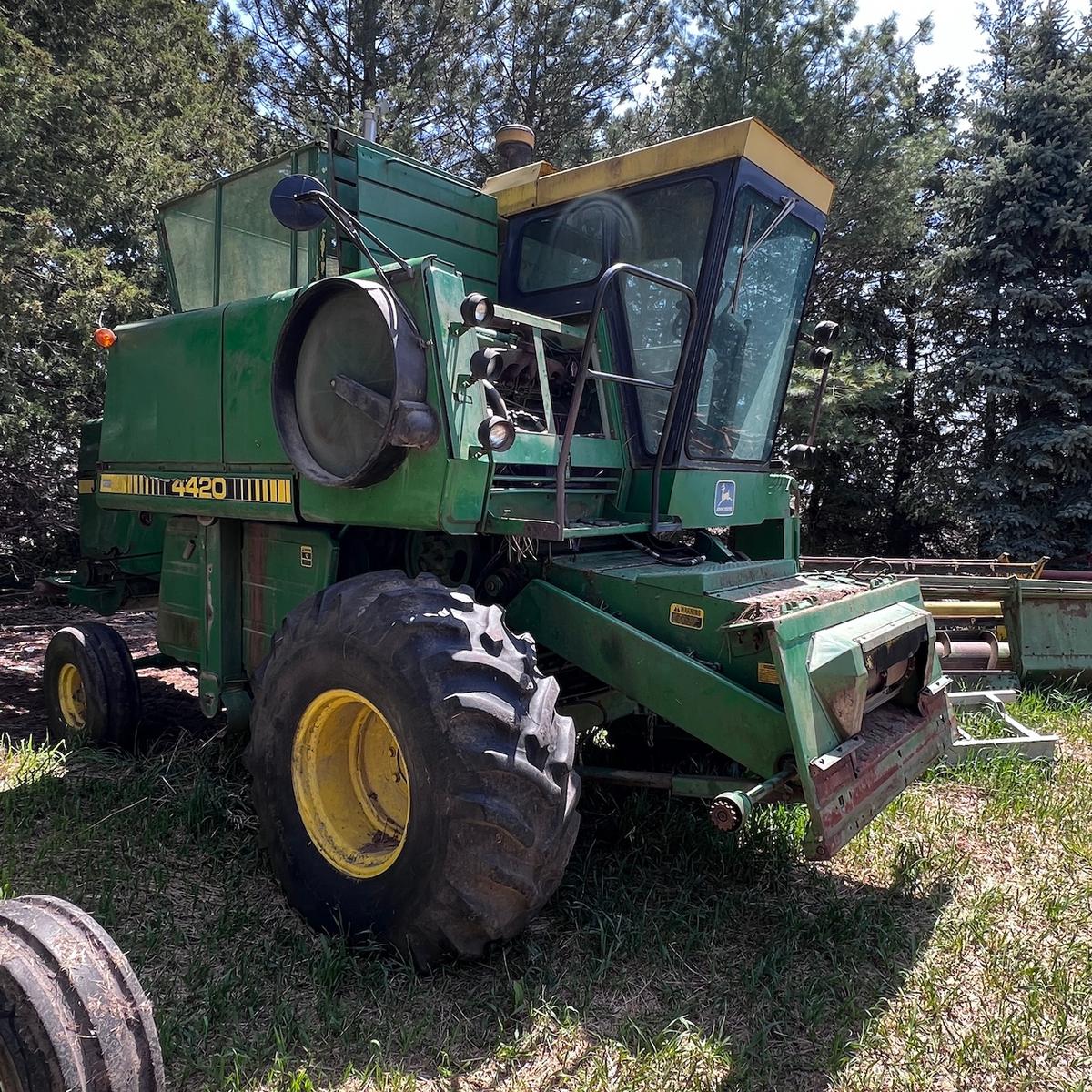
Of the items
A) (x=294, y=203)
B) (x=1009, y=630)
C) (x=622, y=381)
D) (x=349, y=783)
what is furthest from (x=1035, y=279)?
(x=349, y=783)

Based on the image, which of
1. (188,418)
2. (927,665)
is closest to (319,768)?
(188,418)

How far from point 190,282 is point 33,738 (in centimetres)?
273

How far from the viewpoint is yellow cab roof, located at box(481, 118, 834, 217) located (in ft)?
12.1

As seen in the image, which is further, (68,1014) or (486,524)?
(486,524)

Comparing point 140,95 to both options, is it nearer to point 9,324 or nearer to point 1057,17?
point 9,324

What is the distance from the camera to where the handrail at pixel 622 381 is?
298 cm

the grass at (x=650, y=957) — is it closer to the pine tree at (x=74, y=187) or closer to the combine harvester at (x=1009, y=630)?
the combine harvester at (x=1009, y=630)

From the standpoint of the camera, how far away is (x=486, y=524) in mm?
3234

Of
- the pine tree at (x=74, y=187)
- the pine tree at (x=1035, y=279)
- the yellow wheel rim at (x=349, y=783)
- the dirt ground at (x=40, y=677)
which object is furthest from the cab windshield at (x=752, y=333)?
the pine tree at (x=1035, y=279)

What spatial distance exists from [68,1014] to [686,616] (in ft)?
7.07

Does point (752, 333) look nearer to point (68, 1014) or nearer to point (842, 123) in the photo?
point (68, 1014)

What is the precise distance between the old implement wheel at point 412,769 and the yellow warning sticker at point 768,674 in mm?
683

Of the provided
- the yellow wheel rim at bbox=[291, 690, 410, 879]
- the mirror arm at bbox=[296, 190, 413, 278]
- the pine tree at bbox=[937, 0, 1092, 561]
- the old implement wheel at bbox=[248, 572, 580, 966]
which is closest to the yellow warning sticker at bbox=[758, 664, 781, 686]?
the old implement wheel at bbox=[248, 572, 580, 966]

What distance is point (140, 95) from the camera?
26.0 feet
